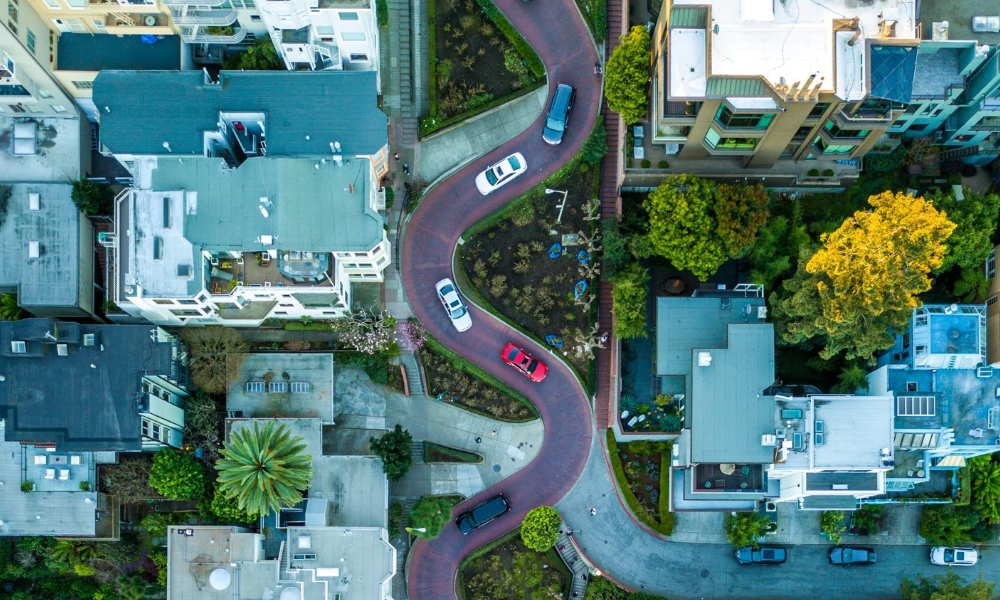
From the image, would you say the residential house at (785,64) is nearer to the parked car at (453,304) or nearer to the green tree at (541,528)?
the parked car at (453,304)

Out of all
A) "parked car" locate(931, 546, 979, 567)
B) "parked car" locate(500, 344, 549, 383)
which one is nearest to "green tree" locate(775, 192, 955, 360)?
"parked car" locate(500, 344, 549, 383)

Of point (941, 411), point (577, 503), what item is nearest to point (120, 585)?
point (577, 503)

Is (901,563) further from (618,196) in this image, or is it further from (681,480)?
(618,196)

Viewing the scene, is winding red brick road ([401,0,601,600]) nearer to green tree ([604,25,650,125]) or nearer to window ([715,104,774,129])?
green tree ([604,25,650,125])

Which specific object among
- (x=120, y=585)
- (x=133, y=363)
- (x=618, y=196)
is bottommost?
(x=120, y=585)

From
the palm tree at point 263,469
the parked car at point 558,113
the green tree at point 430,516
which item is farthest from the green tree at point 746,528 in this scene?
the parked car at point 558,113
